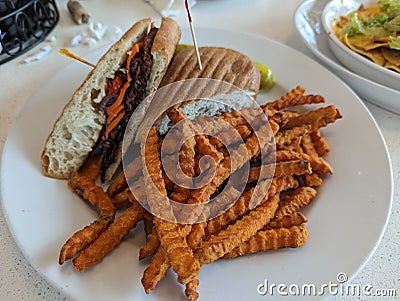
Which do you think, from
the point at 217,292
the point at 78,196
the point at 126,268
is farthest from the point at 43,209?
the point at 217,292

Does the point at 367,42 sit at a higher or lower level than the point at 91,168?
higher

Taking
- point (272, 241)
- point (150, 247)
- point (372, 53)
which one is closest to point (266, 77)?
point (372, 53)

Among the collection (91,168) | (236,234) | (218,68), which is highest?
(218,68)

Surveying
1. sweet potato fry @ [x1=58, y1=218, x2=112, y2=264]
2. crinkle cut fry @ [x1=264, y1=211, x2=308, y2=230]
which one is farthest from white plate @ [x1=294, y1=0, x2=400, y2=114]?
sweet potato fry @ [x1=58, y1=218, x2=112, y2=264]

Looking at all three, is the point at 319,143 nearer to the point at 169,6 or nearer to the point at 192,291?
the point at 192,291

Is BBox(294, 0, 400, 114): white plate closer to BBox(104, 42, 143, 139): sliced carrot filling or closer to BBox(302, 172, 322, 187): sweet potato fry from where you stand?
BBox(302, 172, 322, 187): sweet potato fry
